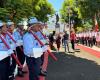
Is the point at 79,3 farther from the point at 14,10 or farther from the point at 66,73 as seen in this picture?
the point at 66,73

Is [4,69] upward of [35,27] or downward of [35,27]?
downward

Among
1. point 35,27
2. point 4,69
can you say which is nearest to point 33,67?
point 4,69

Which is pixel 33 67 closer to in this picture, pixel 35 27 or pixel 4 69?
pixel 4 69

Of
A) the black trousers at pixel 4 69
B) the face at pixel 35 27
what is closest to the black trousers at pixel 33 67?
the black trousers at pixel 4 69

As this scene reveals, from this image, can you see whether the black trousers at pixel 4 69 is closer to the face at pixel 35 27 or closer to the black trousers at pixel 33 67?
the black trousers at pixel 33 67

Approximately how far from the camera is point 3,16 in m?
17.3

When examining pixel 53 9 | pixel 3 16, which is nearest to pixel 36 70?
pixel 3 16

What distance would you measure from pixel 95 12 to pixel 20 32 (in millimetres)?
28150

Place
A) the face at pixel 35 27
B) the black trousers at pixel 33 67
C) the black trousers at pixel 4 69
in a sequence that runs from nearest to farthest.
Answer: the black trousers at pixel 4 69
the black trousers at pixel 33 67
the face at pixel 35 27

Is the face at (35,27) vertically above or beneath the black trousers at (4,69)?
above

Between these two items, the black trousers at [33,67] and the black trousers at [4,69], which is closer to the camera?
the black trousers at [4,69]

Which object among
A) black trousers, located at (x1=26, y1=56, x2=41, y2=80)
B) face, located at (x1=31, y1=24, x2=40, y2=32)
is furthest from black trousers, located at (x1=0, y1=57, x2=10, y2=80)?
face, located at (x1=31, y1=24, x2=40, y2=32)

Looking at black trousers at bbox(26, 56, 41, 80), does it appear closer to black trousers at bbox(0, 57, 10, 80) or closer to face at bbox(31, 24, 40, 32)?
black trousers at bbox(0, 57, 10, 80)

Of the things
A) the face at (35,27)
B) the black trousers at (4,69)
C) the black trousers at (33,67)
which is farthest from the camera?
the face at (35,27)
